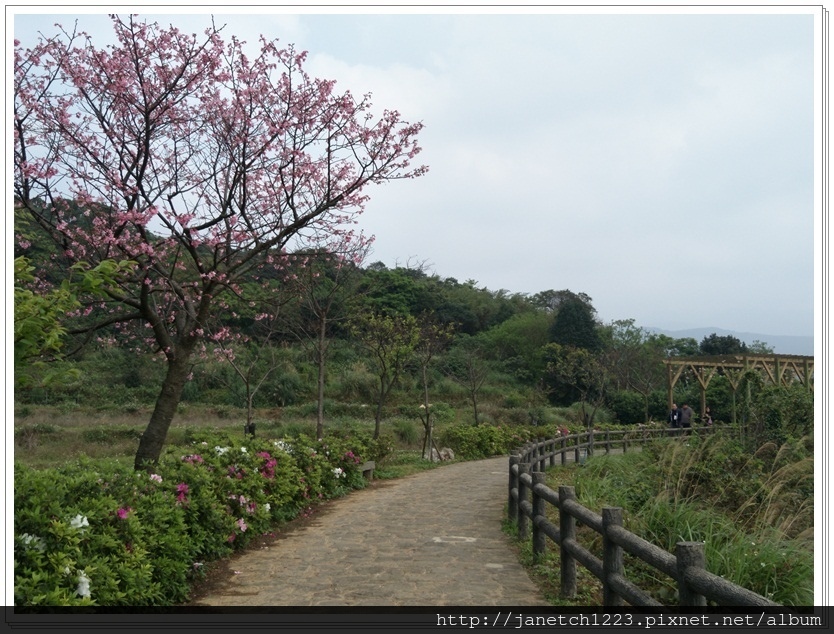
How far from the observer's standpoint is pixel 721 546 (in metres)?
5.54

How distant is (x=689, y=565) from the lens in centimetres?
353

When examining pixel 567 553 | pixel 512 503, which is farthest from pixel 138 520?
pixel 512 503

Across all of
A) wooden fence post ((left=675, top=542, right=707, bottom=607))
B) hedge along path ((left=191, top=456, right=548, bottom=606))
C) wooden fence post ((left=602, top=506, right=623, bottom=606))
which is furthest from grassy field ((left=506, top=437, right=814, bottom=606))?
wooden fence post ((left=675, top=542, right=707, bottom=607))

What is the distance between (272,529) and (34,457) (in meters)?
11.2

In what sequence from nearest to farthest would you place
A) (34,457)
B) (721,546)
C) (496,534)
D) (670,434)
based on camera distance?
(721,546)
(496,534)
(34,457)
(670,434)

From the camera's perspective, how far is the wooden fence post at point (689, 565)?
3.51 meters

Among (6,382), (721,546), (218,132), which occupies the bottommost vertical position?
(721,546)

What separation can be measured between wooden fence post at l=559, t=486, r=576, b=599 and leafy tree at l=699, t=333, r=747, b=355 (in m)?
33.7

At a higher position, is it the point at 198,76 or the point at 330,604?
the point at 198,76

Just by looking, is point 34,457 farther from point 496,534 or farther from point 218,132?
point 496,534

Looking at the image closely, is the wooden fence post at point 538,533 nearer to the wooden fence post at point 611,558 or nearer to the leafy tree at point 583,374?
the wooden fence post at point 611,558

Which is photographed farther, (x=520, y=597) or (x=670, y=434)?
(x=670, y=434)

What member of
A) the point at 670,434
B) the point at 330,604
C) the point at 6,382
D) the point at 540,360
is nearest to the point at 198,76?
the point at 6,382

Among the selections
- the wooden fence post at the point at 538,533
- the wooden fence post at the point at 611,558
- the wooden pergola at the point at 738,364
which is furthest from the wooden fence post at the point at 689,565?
the wooden pergola at the point at 738,364
